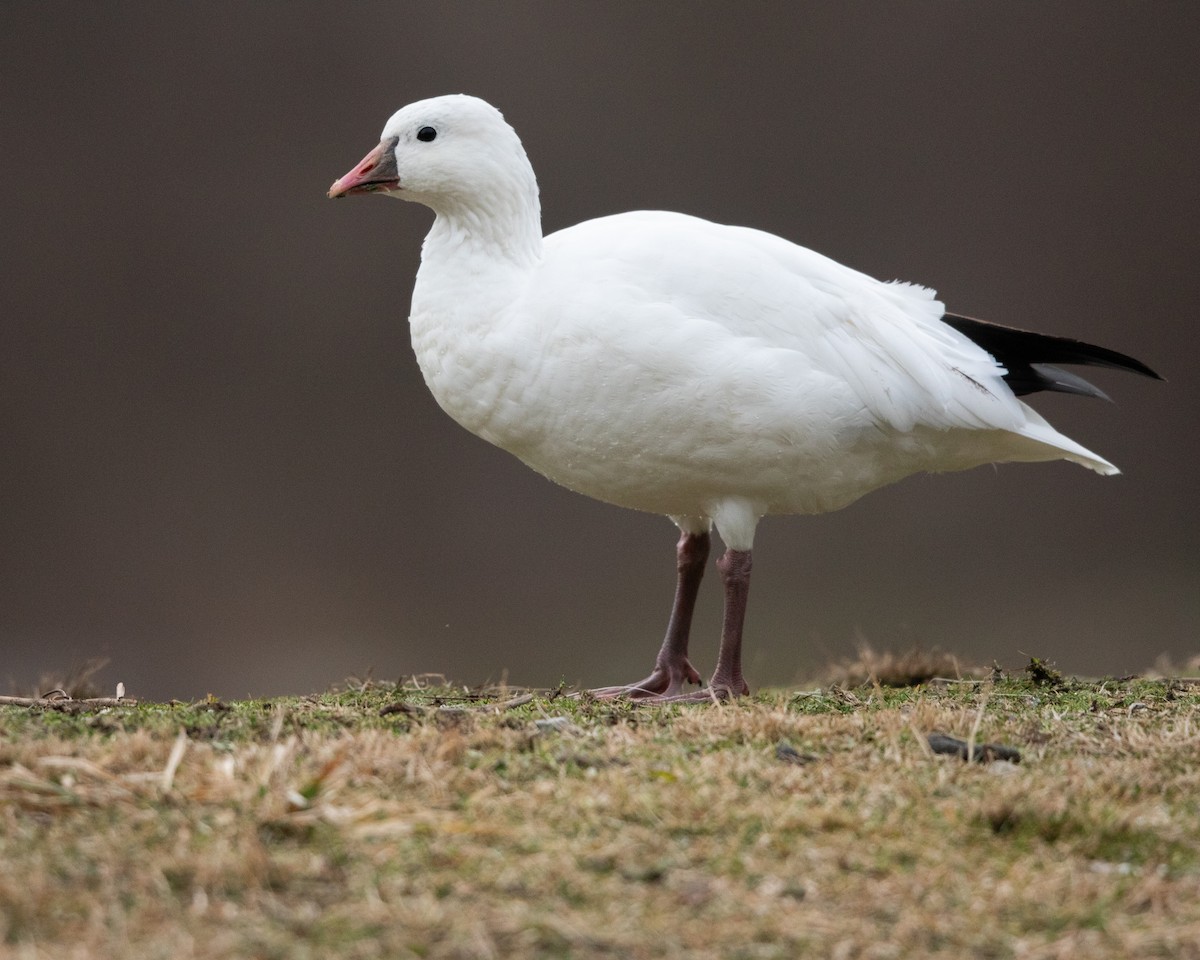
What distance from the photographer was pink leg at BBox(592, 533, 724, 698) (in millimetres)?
3811


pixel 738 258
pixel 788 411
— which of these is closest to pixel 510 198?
pixel 738 258

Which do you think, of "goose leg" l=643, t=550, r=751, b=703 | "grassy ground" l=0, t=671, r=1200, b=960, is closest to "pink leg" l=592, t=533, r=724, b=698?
"goose leg" l=643, t=550, r=751, b=703

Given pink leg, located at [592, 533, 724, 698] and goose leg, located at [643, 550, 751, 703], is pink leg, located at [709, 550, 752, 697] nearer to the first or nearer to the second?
goose leg, located at [643, 550, 751, 703]

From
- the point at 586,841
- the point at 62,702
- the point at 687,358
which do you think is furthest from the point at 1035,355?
the point at 62,702

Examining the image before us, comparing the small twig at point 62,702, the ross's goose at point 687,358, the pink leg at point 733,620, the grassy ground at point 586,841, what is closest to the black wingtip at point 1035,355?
the ross's goose at point 687,358

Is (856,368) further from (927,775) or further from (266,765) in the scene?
(266,765)

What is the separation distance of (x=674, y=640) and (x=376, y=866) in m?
2.16

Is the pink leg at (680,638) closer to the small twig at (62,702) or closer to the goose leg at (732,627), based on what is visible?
the goose leg at (732,627)

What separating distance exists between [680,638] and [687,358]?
0.93 meters

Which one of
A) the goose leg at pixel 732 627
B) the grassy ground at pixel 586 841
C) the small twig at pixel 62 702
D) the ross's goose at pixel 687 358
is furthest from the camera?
the goose leg at pixel 732 627

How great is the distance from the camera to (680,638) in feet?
12.7

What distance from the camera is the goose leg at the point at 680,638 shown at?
3811 millimetres

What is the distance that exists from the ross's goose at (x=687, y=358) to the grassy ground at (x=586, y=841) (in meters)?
0.87

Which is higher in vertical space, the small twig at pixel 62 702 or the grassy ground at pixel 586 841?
the grassy ground at pixel 586 841
